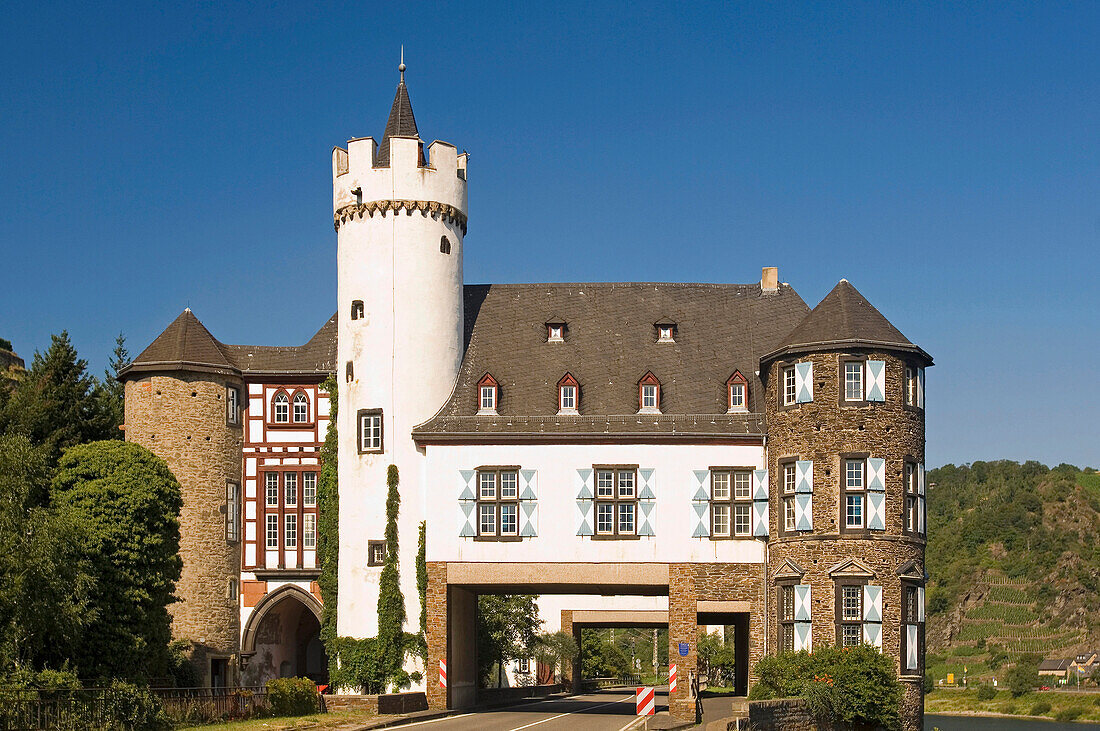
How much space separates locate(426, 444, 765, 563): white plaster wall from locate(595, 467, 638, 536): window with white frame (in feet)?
0.98

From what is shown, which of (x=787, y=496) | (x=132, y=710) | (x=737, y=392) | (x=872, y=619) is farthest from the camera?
(x=737, y=392)

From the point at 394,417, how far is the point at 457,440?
7.12 ft

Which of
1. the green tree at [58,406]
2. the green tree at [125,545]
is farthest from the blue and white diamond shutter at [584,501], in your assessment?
the green tree at [58,406]

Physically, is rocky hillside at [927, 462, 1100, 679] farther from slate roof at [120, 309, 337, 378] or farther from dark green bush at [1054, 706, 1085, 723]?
slate roof at [120, 309, 337, 378]

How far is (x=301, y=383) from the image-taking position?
1816 inches

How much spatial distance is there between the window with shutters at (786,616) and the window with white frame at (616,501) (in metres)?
4.44

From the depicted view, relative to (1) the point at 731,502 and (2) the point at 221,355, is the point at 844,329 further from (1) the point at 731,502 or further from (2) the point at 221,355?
(2) the point at 221,355

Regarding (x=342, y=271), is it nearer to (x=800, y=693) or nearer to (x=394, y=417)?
(x=394, y=417)

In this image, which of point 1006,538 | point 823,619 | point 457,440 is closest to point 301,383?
point 457,440

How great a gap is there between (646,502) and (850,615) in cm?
643

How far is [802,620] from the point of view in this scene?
124 feet

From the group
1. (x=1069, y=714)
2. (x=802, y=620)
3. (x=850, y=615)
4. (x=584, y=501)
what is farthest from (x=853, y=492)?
(x=1069, y=714)

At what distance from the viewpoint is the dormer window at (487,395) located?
41.9 meters

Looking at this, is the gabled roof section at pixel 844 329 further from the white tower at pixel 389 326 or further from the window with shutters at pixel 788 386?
the white tower at pixel 389 326
